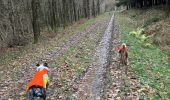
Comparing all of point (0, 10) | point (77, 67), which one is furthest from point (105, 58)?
point (0, 10)

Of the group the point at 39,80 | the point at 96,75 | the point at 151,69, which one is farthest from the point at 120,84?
the point at 39,80

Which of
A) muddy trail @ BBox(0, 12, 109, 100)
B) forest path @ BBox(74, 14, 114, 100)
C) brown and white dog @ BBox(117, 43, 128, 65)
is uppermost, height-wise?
brown and white dog @ BBox(117, 43, 128, 65)

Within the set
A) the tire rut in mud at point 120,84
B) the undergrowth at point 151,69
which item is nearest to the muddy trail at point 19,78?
the tire rut in mud at point 120,84

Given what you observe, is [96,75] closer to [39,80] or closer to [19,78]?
[19,78]

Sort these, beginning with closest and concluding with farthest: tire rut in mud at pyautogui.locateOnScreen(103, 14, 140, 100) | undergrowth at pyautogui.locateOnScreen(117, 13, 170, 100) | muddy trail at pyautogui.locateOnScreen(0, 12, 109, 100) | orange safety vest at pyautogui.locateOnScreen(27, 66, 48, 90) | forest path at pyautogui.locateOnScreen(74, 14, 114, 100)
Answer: orange safety vest at pyautogui.locateOnScreen(27, 66, 48, 90)
tire rut in mud at pyautogui.locateOnScreen(103, 14, 140, 100)
undergrowth at pyautogui.locateOnScreen(117, 13, 170, 100)
forest path at pyautogui.locateOnScreen(74, 14, 114, 100)
muddy trail at pyautogui.locateOnScreen(0, 12, 109, 100)

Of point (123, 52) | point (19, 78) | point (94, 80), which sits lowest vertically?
point (19, 78)

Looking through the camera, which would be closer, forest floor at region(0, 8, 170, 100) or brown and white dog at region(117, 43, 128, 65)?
forest floor at region(0, 8, 170, 100)

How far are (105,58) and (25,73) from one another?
4.69 metres

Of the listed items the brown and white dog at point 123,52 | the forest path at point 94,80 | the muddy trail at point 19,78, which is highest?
the brown and white dog at point 123,52

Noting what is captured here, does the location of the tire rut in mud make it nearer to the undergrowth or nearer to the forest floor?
the forest floor

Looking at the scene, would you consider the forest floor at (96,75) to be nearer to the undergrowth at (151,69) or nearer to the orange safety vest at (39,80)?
the undergrowth at (151,69)

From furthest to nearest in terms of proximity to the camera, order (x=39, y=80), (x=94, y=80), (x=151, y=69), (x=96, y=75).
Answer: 1. (x=151, y=69)
2. (x=96, y=75)
3. (x=94, y=80)
4. (x=39, y=80)

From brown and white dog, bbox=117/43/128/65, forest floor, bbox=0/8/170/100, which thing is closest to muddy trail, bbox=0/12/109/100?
forest floor, bbox=0/8/170/100

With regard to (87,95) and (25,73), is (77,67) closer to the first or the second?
(25,73)
